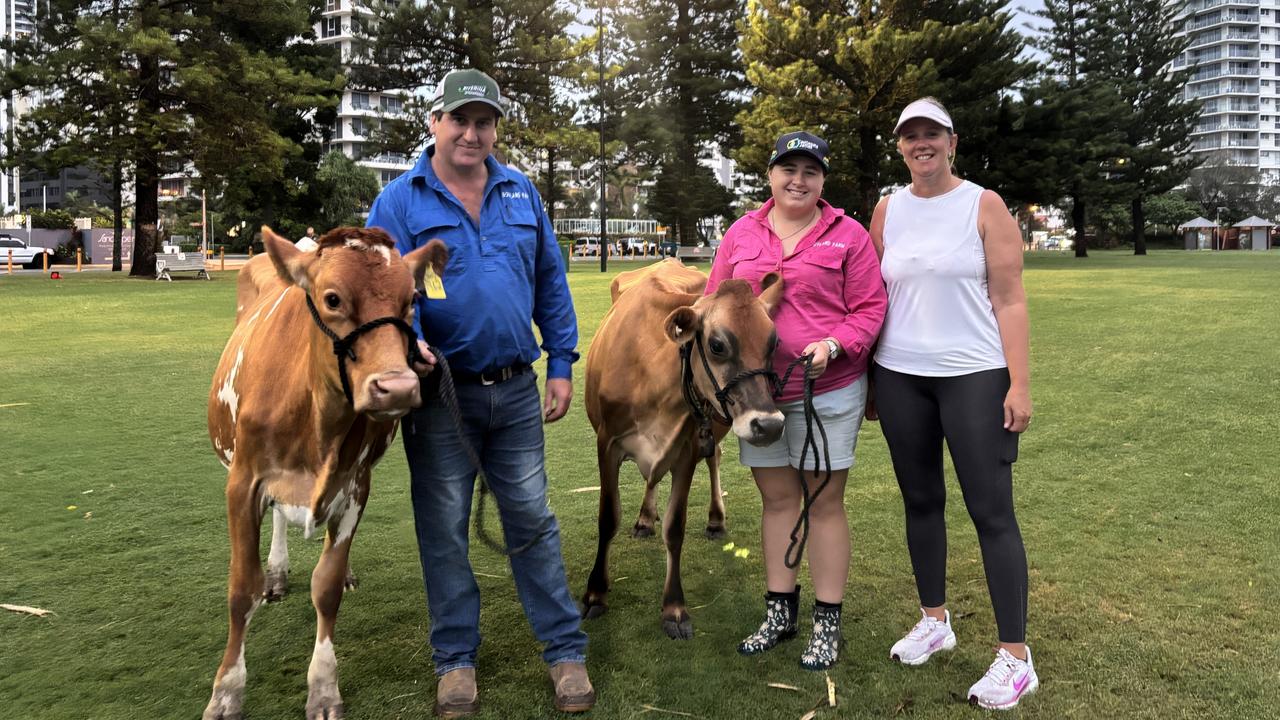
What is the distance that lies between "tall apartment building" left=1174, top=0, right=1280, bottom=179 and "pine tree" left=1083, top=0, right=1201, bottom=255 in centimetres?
8436

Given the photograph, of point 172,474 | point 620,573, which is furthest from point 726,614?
point 172,474

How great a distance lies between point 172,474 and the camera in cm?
659

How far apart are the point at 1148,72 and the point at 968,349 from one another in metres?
57.3

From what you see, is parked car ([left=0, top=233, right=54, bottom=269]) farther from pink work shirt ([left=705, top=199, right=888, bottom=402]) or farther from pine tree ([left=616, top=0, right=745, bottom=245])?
pink work shirt ([left=705, top=199, right=888, bottom=402])

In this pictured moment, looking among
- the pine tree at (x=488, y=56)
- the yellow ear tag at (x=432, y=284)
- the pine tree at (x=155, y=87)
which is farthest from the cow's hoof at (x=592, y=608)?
the pine tree at (x=488, y=56)

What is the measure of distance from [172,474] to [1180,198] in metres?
89.0

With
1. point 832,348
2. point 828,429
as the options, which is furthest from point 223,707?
point 832,348

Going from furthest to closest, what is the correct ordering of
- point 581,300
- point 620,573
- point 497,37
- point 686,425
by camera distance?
point 497,37 < point 581,300 < point 620,573 < point 686,425

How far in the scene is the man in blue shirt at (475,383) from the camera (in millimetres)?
3365

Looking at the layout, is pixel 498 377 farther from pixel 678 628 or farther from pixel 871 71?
pixel 871 71

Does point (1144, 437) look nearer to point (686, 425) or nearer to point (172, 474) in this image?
point (686, 425)

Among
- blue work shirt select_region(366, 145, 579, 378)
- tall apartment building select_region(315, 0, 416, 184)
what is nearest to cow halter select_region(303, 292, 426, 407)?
blue work shirt select_region(366, 145, 579, 378)

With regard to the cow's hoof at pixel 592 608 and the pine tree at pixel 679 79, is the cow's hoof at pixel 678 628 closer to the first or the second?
the cow's hoof at pixel 592 608

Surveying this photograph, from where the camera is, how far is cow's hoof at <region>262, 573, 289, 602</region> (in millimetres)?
4551
